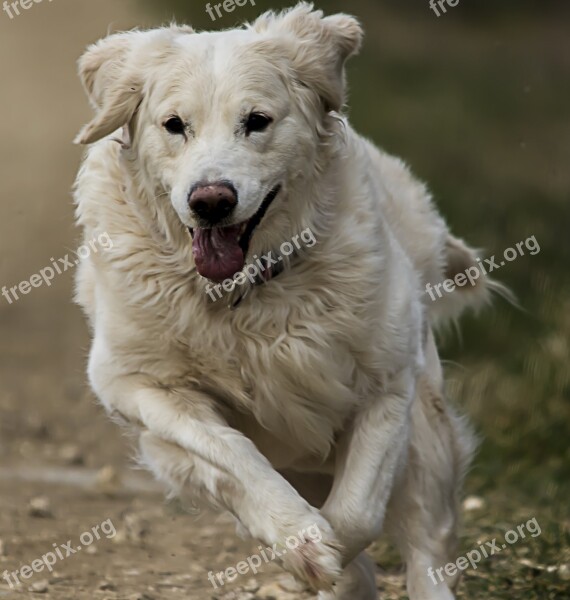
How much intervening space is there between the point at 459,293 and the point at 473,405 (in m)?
2.14

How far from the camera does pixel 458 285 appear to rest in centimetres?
584

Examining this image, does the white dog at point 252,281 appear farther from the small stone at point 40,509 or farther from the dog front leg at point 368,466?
the small stone at point 40,509

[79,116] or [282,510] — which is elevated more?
[282,510]

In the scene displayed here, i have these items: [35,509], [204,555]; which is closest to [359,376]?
[204,555]

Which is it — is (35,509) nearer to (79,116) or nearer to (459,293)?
(459,293)

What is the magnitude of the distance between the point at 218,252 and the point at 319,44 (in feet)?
2.61

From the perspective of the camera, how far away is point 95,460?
7.95 m

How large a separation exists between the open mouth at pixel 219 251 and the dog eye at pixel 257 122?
288 millimetres

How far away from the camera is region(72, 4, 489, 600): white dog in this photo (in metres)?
4.10

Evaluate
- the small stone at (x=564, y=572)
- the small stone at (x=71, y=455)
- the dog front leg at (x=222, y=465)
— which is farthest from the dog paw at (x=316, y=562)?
the small stone at (x=71, y=455)

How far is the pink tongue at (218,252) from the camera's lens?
4.09m

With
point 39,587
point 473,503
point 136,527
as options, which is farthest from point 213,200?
point 473,503

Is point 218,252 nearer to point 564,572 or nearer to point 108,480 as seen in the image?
point 564,572

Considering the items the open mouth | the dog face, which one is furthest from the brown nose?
the open mouth
